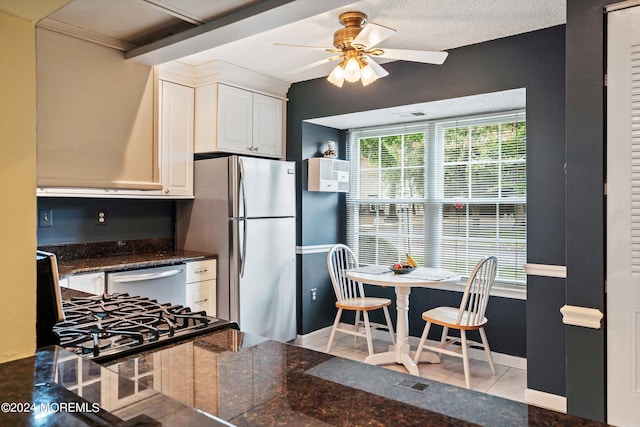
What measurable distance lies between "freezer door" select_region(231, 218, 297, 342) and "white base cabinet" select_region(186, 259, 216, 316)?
20 centimetres

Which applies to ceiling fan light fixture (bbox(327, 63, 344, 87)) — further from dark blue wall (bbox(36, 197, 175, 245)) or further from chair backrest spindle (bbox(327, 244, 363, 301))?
dark blue wall (bbox(36, 197, 175, 245))

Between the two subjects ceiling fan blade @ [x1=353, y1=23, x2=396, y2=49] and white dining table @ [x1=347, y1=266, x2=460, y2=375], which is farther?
white dining table @ [x1=347, y1=266, x2=460, y2=375]

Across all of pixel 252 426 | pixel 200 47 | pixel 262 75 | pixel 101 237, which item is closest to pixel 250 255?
pixel 101 237

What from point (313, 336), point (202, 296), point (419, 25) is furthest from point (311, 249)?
point (419, 25)

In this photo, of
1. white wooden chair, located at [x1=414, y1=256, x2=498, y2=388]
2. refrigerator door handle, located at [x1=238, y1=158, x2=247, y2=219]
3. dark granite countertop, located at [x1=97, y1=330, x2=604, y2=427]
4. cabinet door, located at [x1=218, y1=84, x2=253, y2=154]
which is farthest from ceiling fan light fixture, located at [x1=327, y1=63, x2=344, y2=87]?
dark granite countertop, located at [x1=97, y1=330, x2=604, y2=427]

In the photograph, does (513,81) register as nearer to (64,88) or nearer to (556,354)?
(556,354)

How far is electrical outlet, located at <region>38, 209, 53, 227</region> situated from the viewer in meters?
3.10

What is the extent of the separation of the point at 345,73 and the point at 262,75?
150 centimetres

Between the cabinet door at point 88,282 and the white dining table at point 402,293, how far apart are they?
181cm

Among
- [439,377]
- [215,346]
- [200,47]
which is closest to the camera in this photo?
[215,346]

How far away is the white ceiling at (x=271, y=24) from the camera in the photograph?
1418 millimetres

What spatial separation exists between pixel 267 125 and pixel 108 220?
1.60 metres

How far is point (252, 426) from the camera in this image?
75 cm

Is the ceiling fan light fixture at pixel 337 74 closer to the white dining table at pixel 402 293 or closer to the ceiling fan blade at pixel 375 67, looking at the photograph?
the ceiling fan blade at pixel 375 67
